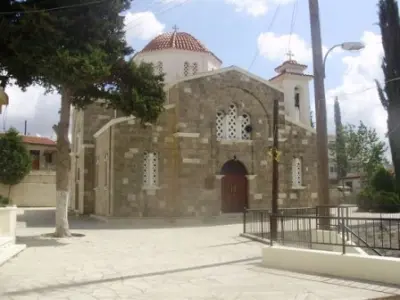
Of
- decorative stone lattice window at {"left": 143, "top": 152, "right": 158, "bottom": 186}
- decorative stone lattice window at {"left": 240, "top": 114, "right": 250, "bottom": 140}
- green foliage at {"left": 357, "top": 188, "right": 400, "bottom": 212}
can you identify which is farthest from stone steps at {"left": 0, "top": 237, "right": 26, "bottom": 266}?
green foliage at {"left": 357, "top": 188, "right": 400, "bottom": 212}

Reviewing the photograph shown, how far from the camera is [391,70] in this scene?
30875mm

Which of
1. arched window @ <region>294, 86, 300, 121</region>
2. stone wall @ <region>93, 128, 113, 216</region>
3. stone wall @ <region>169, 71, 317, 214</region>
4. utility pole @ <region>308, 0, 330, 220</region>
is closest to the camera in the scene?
utility pole @ <region>308, 0, 330, 220</region>

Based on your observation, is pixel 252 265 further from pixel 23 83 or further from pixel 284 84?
pixel 284 84

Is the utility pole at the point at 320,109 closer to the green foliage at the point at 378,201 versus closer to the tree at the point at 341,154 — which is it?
the green foliage at the point at 378,201

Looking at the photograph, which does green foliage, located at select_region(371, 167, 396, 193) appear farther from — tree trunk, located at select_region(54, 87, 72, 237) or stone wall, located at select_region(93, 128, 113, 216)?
tree trunk, located at select_region(54, 87, 72, 237)

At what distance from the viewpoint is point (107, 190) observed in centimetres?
2241

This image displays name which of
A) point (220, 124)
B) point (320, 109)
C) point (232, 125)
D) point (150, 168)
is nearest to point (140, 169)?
point (150, 168)

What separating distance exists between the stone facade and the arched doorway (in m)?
0.37

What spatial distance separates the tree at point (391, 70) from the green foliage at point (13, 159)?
27.5m

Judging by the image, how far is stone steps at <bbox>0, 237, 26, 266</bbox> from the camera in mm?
10246

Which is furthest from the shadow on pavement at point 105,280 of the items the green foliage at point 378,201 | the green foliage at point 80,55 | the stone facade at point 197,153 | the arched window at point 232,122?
the green foliage at point 378,201

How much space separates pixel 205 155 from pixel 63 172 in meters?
8.55

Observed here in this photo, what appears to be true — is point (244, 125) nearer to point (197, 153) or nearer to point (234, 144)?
point (234, 144)

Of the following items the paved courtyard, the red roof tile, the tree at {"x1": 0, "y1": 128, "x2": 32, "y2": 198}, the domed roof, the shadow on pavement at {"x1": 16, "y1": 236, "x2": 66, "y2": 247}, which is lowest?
the paved courtyard
